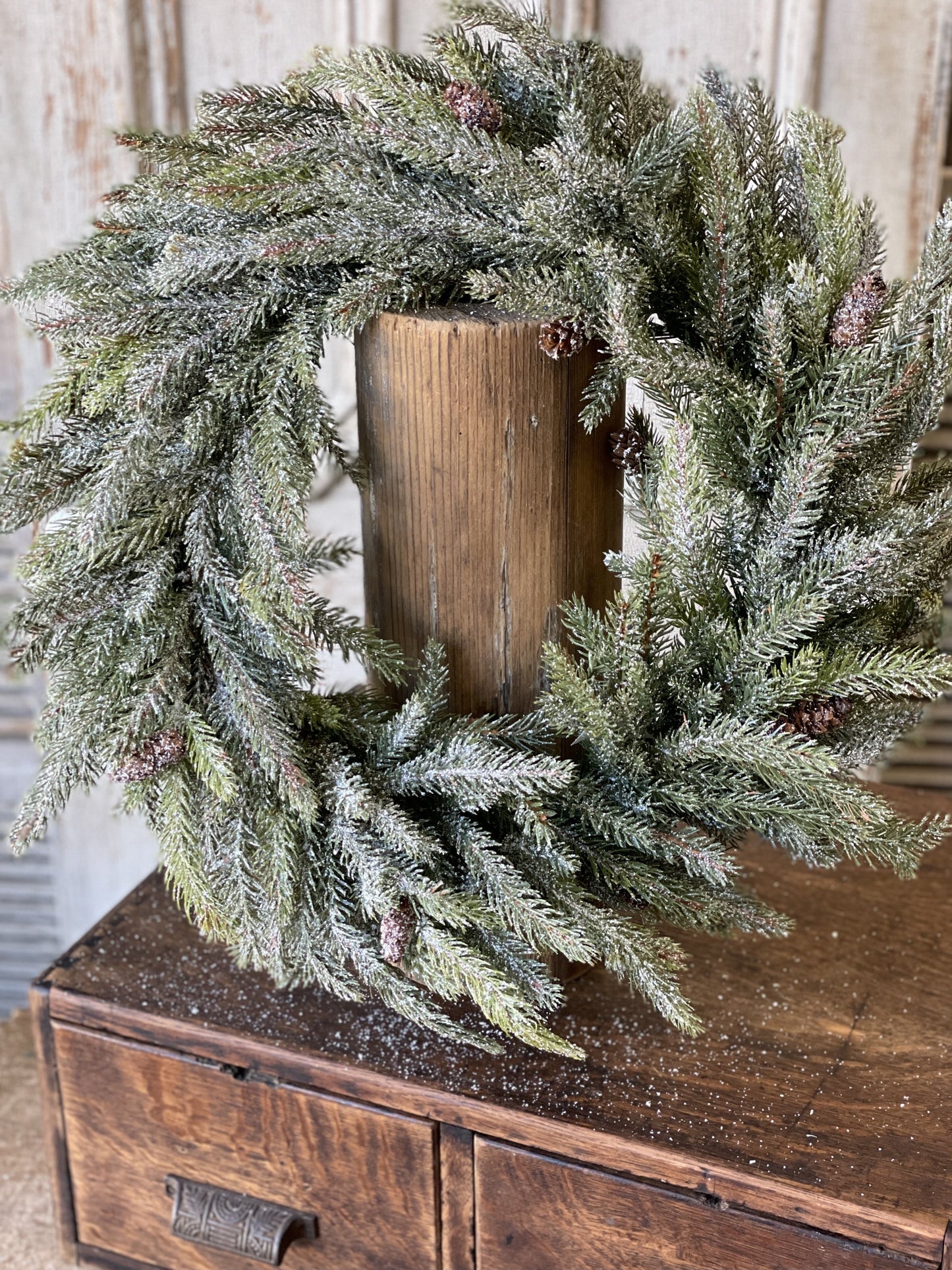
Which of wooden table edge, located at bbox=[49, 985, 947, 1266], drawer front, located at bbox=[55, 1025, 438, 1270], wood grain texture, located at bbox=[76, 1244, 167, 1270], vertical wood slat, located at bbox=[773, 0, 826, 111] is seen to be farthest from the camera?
vertical wood slat, located at bbox=[773, 0, 826, 111]

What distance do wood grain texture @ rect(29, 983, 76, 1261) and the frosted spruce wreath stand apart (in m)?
0.16

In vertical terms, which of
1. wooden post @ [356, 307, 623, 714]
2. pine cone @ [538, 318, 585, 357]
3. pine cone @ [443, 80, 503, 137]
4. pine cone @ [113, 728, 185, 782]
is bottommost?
pine cone @ [113, 728, 185, 782]

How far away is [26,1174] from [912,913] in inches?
32.0

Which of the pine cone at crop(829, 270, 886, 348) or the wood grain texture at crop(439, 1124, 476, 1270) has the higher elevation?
the pine cone at crop(829, 270, 886, 348)

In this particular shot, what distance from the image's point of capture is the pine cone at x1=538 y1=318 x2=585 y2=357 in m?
0.64

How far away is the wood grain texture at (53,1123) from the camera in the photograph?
31.9 inches

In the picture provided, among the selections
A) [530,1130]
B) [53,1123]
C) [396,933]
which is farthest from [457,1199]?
[53,1123]

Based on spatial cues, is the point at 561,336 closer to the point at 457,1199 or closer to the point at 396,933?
the point at 396,933

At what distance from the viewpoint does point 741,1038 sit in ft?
2.47

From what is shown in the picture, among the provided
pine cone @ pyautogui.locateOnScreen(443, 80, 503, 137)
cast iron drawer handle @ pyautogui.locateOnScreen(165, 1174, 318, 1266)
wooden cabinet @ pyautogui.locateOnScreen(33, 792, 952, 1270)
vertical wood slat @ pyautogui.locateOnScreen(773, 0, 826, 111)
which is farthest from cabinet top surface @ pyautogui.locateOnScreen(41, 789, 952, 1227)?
vertical wood slat @ pyautogui.locateOnScreen(773, 0, 826, 111)

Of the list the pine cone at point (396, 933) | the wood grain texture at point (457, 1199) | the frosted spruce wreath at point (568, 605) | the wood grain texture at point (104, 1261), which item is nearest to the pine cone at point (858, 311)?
the frosted spruce wreath at point (568, 605)

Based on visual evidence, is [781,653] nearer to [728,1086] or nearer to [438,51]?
[728,1086]

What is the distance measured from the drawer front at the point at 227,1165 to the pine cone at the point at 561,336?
0.46 meters

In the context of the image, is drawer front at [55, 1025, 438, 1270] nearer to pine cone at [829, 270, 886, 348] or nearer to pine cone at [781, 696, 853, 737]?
pine cone at [781, 696, 853, 737]
